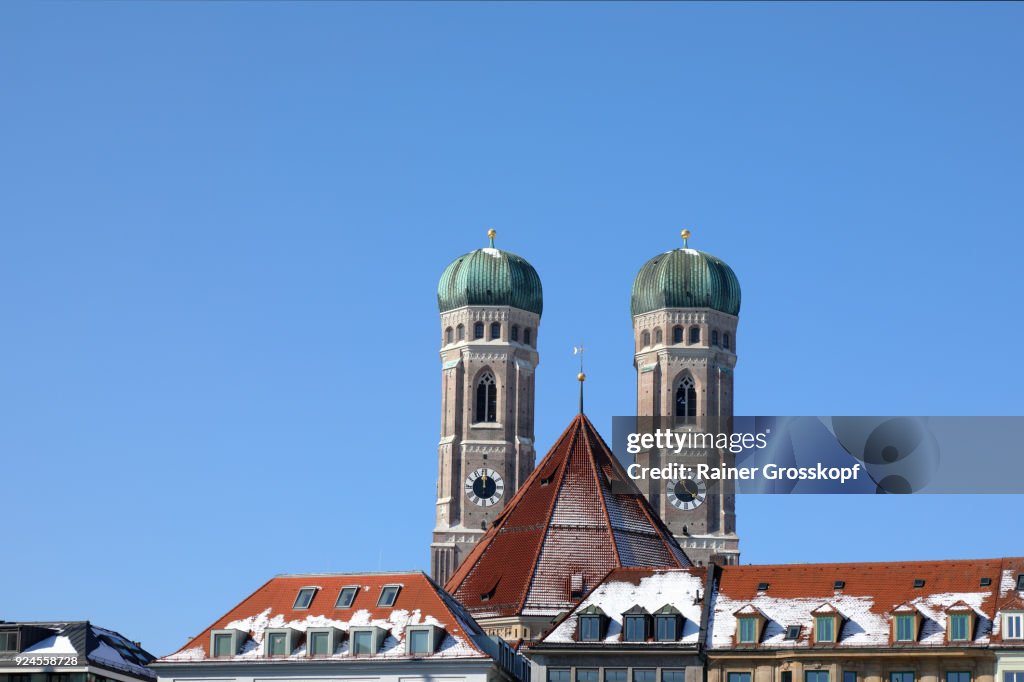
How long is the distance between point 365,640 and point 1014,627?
19.8m

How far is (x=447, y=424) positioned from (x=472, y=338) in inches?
242

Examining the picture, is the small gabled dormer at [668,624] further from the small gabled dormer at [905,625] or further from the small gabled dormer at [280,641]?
the small gabled dormer at [280,641]

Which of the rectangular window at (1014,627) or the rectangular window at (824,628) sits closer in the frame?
the rectangular window at (1014,627)

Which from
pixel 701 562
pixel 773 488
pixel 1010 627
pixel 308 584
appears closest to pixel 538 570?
pixel 773 488

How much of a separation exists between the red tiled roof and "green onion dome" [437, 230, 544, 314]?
264 feet

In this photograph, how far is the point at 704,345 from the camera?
547 ft

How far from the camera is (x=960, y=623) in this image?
261ft

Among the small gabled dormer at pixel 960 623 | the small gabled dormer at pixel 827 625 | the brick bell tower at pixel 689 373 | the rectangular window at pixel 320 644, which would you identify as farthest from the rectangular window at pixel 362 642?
the brick bell tower at pixel 689 373

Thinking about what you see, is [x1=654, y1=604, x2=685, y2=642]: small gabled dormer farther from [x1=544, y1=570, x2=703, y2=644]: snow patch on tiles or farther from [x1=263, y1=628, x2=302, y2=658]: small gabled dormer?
[x1=263, y1=628, x2=302, y2=658]: small gabled dormer

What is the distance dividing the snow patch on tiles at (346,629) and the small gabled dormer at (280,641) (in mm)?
144

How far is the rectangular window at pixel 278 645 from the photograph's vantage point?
83.6 metres

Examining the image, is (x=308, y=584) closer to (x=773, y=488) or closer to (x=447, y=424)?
(x=773, y=488)

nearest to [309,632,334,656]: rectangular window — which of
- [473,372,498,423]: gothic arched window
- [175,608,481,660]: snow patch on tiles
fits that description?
[175,608,481,660]: snow patch on tiles

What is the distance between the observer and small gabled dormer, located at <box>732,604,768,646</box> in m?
81.4
